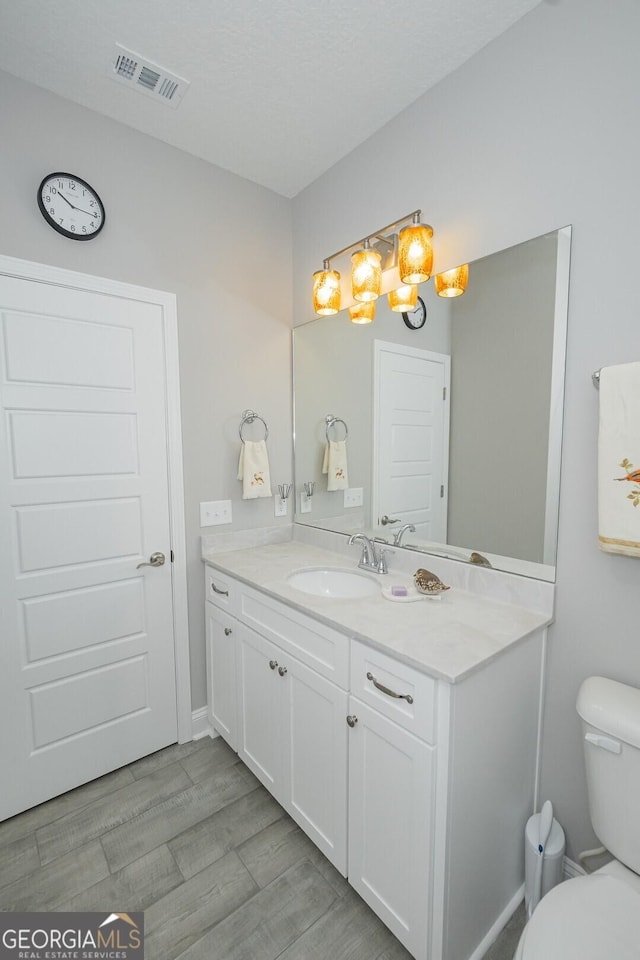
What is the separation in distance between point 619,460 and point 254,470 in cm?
149

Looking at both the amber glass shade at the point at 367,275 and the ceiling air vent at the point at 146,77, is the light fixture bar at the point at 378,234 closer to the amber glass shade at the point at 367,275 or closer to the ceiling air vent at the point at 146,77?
the amber glass shade at the point at 367,275

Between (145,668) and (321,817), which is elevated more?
(145,668)

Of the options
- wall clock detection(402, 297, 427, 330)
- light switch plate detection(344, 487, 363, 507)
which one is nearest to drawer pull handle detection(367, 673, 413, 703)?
light switch plate detection(344, 487, 363, 507)

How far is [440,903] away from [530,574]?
88cm

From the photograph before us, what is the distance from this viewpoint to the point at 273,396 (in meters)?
2.26

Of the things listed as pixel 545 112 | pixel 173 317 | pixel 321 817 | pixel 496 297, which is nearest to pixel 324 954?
pixel 321 817

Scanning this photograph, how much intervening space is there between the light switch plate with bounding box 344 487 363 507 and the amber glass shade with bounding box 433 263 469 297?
895 millimetres

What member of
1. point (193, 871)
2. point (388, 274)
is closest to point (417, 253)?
point (388, 274)

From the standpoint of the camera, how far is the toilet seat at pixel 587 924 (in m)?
0.78

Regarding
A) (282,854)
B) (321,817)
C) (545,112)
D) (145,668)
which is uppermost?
(545,112)

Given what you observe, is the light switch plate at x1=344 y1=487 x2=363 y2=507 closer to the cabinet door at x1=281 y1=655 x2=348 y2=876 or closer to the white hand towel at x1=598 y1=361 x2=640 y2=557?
the cabinet door at x1=281 y1=655 x2=348 y2=876

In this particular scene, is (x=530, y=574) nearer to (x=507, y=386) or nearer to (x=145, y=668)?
(x=507, y=386)

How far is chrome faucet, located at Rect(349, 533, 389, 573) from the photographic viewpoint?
177 centimetres

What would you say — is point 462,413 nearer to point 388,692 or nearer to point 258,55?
point 388,692
